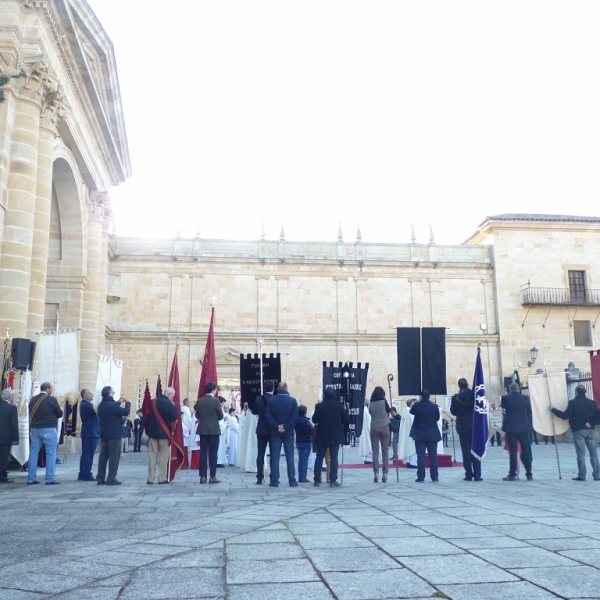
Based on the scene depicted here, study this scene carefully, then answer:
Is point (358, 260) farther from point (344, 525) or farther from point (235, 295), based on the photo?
point (344, 525)

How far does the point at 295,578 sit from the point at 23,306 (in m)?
11.0

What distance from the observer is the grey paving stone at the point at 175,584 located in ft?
12.3

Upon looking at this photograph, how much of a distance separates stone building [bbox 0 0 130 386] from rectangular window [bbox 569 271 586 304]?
906 inches

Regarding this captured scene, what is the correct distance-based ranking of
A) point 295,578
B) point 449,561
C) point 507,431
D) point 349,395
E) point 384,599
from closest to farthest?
point 384,599, point 295,578, point 449,561, point 507,431, point 349,395

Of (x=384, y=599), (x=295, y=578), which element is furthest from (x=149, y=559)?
(x=384, y=599)

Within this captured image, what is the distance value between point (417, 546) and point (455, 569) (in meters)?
0.81

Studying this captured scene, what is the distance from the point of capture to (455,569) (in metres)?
4.27

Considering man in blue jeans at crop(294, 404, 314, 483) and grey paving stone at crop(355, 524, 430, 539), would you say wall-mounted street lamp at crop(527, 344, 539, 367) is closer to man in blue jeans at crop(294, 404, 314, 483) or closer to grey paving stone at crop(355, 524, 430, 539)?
man in blue jeans at crop(294, 404, 314, 483)

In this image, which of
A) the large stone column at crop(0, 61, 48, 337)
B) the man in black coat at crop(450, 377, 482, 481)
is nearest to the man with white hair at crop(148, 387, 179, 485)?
the large stone column at crop(0, 61, 48, 337)

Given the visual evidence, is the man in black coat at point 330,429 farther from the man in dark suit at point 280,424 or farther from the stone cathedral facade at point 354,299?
the stone cathedral facade at point 354,299

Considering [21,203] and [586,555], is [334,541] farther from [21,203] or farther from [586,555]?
[21,203]

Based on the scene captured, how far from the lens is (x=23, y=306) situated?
13.4 m

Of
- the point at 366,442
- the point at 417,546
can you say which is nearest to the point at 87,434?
the point at 366,442

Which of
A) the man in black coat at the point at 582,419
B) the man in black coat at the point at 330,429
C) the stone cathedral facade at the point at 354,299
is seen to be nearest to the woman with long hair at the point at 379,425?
the man in black coat at the point at 330,429
